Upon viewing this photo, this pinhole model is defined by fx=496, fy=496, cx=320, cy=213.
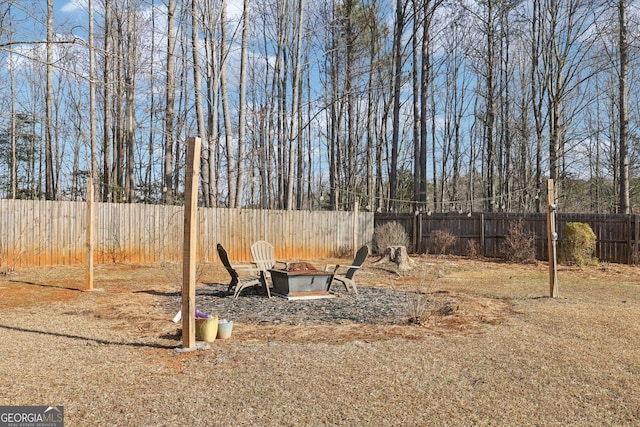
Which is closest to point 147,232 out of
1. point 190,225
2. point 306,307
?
point 306,307

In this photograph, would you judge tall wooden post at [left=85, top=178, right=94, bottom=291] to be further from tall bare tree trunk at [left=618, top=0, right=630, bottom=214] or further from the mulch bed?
tall bare tree trunk at [left=618, top=0, right=630, bottom=214]

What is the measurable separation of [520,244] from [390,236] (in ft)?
12.9

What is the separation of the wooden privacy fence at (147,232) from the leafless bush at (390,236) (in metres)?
1.17

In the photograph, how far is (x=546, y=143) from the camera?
2197cm

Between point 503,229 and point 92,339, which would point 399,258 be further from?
point 92,339

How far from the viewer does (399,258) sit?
42.8 ft

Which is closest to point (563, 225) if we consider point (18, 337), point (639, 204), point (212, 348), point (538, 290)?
point (538, 290)

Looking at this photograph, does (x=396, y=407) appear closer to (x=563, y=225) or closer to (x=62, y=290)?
(x=62, y=290)

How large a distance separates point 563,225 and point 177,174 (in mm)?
17516

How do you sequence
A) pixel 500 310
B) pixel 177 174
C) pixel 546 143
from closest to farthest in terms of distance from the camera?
pixel 500 310, pixel 546 143, pixel 177 174

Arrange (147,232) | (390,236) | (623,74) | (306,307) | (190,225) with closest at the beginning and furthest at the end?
(190,225)
(306,307)
(147,232)
(623,74)
(390,236)

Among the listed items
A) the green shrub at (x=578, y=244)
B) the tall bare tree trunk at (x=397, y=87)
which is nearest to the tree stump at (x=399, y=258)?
the green shrub at (x=578, y=244)

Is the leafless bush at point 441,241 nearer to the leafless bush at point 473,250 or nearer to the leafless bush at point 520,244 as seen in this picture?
the leafless bush at point 473,250

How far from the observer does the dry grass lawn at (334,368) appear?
318 cm
